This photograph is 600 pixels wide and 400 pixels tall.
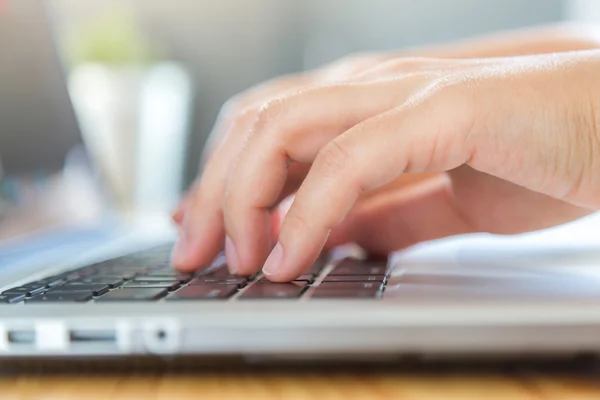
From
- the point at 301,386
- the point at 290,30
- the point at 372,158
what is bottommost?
the point at 301,386

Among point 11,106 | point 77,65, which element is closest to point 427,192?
point 11,106

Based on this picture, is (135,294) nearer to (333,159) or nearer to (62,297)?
(62,297)

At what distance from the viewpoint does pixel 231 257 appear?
1.98 feet

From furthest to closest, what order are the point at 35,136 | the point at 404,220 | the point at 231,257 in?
the point at 35,136 → the point at 404,220 → the point at 231,257

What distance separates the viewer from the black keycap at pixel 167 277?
556 millimetres

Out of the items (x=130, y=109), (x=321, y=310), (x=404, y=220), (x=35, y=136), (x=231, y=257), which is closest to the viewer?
(x=321, y=310)

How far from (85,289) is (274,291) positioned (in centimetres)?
13

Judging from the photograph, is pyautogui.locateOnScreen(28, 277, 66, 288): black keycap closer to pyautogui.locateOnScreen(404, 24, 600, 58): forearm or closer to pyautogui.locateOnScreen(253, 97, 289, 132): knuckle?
pyautogui.locateOnScreen(253, 97, 289, 132): knuckle

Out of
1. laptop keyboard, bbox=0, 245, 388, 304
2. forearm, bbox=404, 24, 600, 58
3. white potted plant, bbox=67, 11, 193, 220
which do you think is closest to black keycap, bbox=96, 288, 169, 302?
laptop keyboard, bbox=0, 245, 388, 304

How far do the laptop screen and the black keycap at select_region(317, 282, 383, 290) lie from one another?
586 mm

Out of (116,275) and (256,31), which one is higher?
(256,31)

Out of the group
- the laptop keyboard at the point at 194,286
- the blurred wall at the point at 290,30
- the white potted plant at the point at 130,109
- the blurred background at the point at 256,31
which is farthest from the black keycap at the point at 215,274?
the blurred wall at the point at 290,30

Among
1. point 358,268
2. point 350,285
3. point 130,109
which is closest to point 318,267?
point 358,268

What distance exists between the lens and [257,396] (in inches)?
15.3
